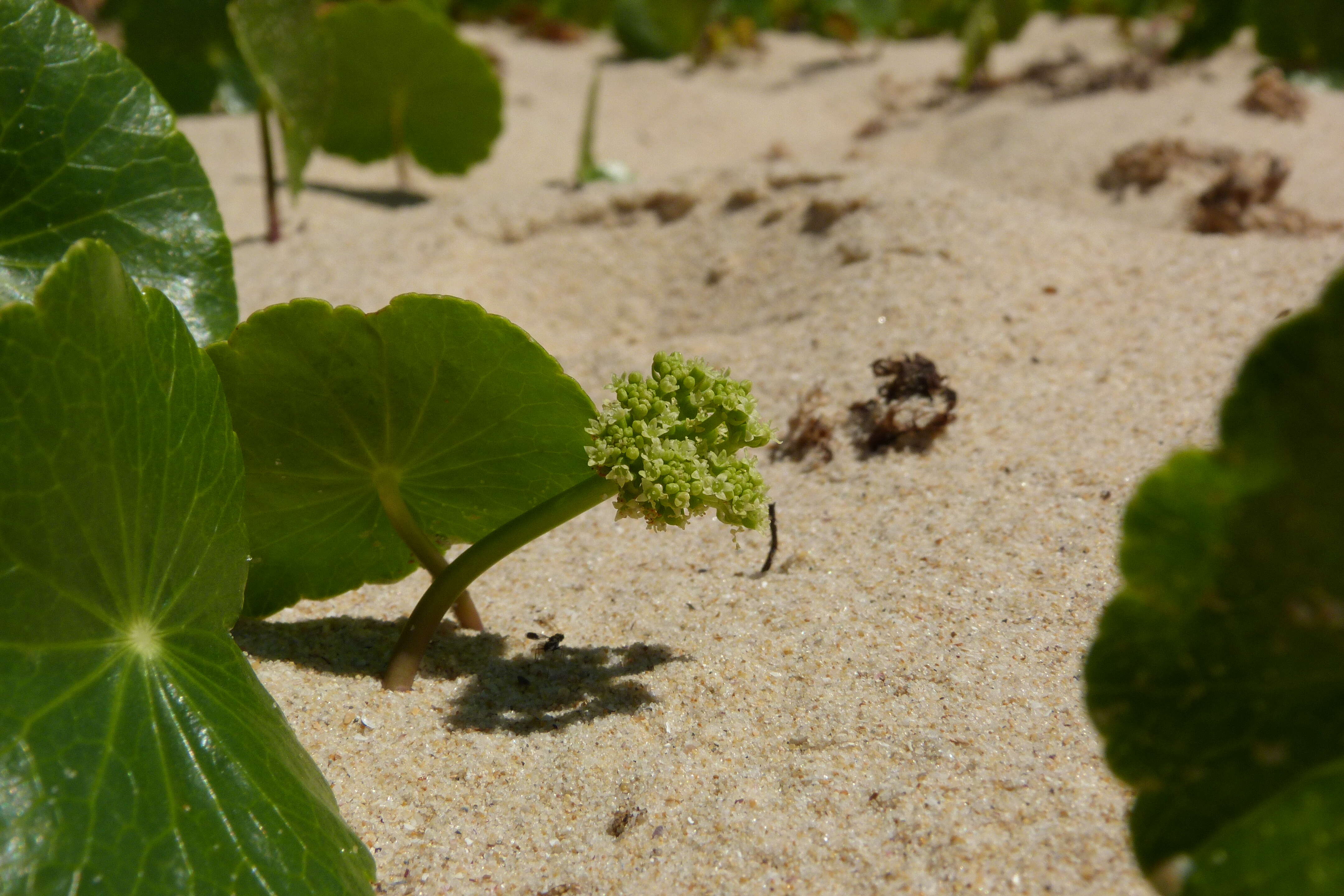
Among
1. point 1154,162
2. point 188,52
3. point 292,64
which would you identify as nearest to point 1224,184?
point 1154,162

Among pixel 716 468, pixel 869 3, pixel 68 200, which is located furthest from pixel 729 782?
pixel 869 3

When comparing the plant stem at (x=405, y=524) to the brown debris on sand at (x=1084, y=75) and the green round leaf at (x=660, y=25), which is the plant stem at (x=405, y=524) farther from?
the green round leaf at (x=660, y=25)

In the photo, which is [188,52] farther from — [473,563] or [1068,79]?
[1068,79]

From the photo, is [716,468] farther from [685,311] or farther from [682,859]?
[685,311]

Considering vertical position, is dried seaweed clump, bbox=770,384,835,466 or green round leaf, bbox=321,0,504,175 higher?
green round leaf, bbox=321,0,504,175

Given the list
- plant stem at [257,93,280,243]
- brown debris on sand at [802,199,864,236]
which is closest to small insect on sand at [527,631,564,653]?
brown debris on sand at [802,199,864,236]

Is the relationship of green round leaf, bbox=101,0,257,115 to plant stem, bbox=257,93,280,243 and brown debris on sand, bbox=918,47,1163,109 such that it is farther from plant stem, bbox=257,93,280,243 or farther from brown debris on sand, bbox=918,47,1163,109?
brown debris on sand, bbox=918,47,1163,109
